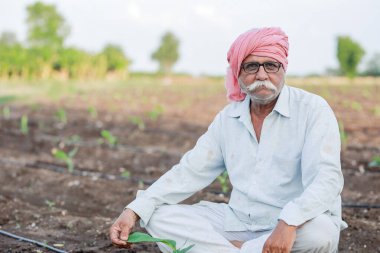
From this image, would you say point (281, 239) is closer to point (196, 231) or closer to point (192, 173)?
point (196, 231)

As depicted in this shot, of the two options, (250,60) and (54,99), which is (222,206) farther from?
(54,99)

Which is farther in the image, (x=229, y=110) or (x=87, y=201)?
(x=87, y=201)

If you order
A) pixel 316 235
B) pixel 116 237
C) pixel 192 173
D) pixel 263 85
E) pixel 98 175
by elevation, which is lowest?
pixel 98 175

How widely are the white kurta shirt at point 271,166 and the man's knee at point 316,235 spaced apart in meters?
0.05

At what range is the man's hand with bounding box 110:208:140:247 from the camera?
7.88ft

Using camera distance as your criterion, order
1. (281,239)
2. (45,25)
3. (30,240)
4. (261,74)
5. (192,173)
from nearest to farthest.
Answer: (281,239) → (261,74) → (192,173) → (30,240) → (45,25)

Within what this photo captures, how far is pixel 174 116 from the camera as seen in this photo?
394 inches

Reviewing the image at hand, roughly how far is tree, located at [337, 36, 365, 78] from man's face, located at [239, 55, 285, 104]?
3119 cm

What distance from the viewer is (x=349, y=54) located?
32312 millimetres

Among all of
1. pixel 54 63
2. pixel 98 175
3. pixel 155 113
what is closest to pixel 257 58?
pixel 98 175

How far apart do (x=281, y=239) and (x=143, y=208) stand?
0.70 m

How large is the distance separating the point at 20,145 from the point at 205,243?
509cm

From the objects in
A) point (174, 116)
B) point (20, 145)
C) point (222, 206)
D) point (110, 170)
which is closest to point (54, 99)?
point (174, 116)

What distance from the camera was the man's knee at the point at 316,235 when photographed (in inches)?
85.5
